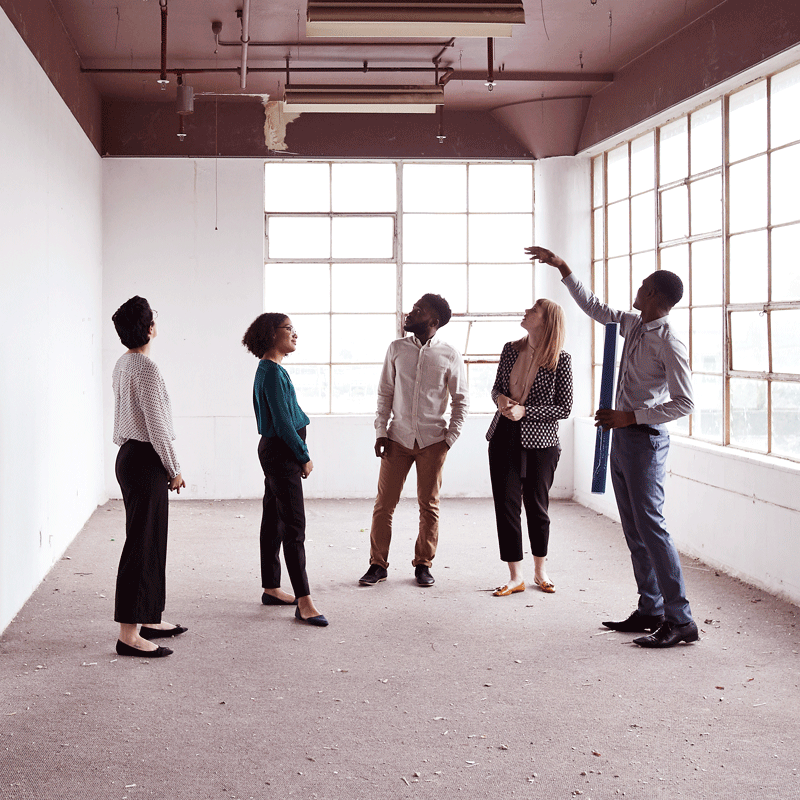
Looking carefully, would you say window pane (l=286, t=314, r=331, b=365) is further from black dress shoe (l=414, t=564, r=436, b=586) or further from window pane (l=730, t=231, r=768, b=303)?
window pane (l=730, t=231, r=768, b=303)

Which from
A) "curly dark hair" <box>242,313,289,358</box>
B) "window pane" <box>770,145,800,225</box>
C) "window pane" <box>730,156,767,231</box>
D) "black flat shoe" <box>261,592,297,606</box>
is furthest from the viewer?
"window pane" <box>730,156,767,231</box>

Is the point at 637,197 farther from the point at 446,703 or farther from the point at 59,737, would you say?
the point at 59,737

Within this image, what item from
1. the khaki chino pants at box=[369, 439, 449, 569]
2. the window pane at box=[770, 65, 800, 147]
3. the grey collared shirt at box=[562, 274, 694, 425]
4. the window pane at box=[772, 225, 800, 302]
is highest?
the window pane at box=[770, 65, 800, 147]

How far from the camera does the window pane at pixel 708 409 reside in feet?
18.4

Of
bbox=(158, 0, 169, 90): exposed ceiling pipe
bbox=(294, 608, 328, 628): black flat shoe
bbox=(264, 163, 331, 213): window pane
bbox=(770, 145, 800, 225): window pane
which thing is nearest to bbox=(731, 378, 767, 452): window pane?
bbox=(770, 145, 800, 225): window pane

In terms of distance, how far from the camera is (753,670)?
3.59 meters

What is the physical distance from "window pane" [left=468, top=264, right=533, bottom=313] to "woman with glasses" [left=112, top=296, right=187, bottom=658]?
4553 mm

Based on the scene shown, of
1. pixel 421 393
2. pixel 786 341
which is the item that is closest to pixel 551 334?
pixel 421 393

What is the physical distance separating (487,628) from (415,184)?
478cm

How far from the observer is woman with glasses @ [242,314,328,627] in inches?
159

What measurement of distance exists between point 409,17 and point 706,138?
239 centimetres

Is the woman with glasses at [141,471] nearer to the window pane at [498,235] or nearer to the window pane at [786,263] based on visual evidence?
the window pane at [786,263]

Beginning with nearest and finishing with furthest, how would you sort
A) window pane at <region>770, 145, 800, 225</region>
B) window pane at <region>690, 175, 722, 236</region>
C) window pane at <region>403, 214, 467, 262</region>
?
window pane at <region>770, 145, 800, 225</region> → window pane at <region>690, 175, 722, 236</region> → window pane at <region>403, 214, 467, 262</region>

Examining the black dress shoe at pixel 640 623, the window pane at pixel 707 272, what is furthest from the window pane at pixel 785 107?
the black dress shoe at pixel 640 623
